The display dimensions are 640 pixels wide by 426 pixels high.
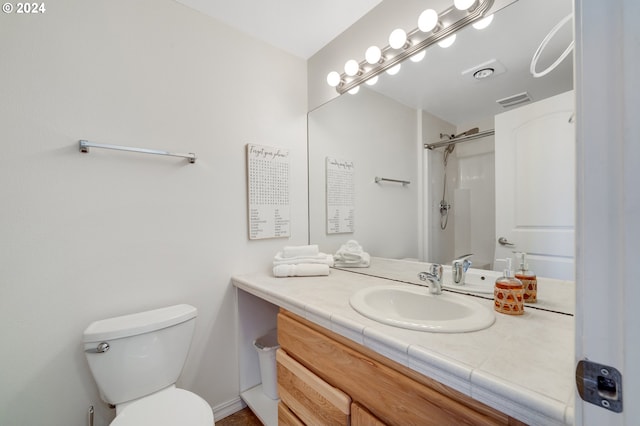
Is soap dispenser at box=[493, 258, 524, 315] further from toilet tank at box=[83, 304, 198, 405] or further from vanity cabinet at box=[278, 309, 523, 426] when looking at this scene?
toilet tank at box=[83, 304, 198, 405]

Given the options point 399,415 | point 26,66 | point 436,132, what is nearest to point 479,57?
point 436,132

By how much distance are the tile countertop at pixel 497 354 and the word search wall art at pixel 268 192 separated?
746 millimetres

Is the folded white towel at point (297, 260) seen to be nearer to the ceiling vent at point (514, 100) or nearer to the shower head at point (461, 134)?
the shower head at point (461, 134)

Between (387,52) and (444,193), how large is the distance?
851 millimetres

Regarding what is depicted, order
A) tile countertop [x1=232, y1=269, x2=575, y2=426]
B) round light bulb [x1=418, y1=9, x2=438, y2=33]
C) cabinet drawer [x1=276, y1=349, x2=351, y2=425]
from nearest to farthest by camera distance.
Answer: tile countertop [x1=232, y1=269, x2=575, y2=426] → cabinet drawer [x1=276, y1=349, x2=351, y2=425] → round light bulb [x1=418, y1=9, x2=438, y2=33]

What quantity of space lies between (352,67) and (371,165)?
1.99 feet

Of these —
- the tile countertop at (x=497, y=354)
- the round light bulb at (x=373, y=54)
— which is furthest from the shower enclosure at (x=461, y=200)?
the round light bulb at (x=373, y=54)

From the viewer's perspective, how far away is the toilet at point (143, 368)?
0.97 m

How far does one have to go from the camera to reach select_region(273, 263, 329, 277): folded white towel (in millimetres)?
1474

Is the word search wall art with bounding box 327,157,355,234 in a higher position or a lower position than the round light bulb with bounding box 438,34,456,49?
lower

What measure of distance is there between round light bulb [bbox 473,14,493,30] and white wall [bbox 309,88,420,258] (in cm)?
41

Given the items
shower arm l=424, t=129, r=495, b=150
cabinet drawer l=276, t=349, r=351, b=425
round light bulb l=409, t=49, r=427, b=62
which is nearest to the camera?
cabinet drawer l=276, t=349, r=351, b=425

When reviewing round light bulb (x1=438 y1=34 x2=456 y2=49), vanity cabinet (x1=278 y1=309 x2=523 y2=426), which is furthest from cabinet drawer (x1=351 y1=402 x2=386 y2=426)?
round light bulb (x1=438 y1=34 x2=456 y2=49)

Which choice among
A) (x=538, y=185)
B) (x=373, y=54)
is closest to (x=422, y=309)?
(x=538, y=185)
